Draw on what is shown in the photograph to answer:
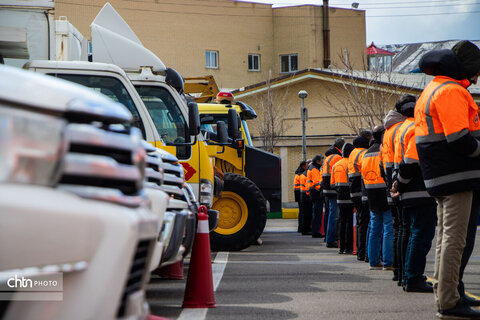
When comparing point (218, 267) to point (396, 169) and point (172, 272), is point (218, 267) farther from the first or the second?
point (396, 169)

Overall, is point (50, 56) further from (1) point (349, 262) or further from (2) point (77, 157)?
(2) point (77, 157)

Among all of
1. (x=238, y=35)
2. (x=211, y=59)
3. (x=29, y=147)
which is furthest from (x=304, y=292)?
(x=238, y=35)

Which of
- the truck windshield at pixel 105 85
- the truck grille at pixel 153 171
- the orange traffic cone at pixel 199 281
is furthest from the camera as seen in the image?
the truck windshield at pixel 105 85

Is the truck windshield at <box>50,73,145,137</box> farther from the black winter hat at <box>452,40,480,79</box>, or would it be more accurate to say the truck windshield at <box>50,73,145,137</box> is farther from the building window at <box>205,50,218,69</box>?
the building window at <box>205,50,218,69</box>

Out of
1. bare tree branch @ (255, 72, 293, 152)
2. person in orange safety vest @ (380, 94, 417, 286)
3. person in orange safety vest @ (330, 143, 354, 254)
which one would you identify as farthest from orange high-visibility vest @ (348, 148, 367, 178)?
bare tree branch @ (255, 72, 293, 152)

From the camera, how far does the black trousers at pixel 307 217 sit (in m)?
22.0

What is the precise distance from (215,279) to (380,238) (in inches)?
100

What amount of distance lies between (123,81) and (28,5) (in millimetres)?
1343

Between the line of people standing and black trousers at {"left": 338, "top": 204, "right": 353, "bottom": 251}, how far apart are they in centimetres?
137

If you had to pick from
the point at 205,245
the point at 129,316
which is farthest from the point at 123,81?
the point at 129,316

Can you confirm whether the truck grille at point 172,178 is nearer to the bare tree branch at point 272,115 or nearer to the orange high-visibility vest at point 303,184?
the orange high-visibility vest at point 303,184

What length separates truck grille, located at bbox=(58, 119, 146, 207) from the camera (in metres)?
2.60

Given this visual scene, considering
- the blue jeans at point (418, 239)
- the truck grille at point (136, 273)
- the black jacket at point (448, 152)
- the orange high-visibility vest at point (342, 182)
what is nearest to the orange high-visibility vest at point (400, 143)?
the blue jeans at point (418, 239)

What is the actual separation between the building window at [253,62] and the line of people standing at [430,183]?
40.8 meters
